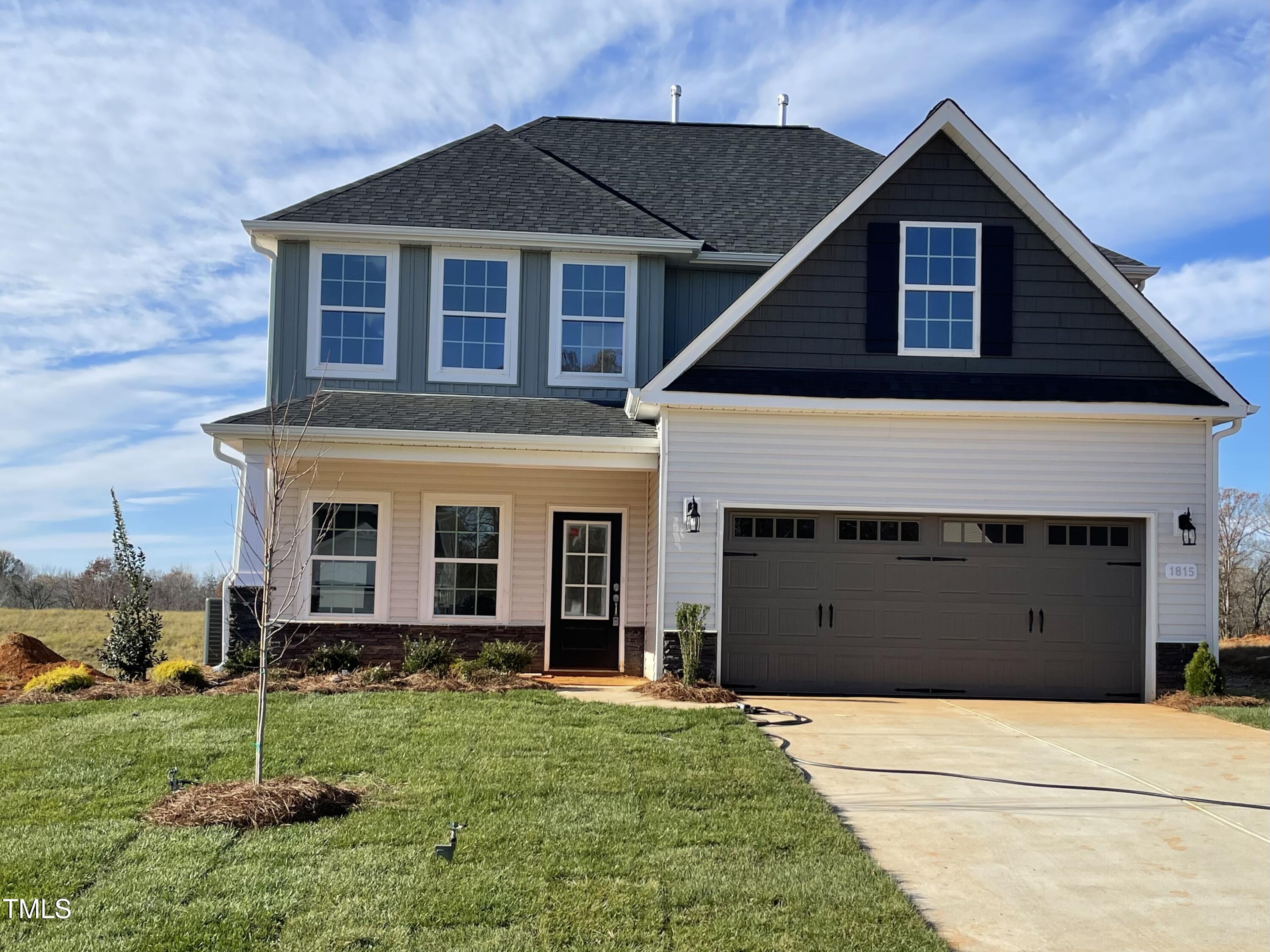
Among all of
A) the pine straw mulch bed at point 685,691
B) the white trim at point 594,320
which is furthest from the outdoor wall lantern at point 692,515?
the white trim at point 594,320

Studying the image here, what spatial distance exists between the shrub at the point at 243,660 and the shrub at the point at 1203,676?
1072 centimetres

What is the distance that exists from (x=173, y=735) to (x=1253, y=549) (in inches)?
1009

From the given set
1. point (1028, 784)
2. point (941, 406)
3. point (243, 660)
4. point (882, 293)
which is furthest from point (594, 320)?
point (1028, 784)

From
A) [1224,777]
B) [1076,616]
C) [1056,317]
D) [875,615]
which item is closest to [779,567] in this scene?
[875,615]

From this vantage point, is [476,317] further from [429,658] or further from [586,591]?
[429,658]

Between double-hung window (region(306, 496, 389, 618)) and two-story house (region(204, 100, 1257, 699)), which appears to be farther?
double-hung window (region(306, 496, 389, 618))

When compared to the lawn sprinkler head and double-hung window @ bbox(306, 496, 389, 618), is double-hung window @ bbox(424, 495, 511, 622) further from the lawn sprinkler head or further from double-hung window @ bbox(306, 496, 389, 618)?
the lawn sprinkler head

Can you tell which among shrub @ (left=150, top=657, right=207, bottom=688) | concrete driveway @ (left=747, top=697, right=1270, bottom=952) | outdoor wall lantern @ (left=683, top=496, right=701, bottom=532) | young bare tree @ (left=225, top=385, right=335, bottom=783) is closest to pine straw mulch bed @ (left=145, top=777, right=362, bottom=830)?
young bare tree @ (left=225, top=385, right=335, bottom=783)

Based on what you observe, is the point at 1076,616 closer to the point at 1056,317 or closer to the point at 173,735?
the point at 1056,317

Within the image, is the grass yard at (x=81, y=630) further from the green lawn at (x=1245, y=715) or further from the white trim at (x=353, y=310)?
the green lawn at (x=1245, y=715)

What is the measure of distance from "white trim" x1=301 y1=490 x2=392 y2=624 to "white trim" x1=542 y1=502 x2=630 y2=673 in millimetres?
2098

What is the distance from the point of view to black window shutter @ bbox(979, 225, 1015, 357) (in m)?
13.0

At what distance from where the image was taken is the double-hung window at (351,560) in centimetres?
1443

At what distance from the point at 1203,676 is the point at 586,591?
7.64 meters
